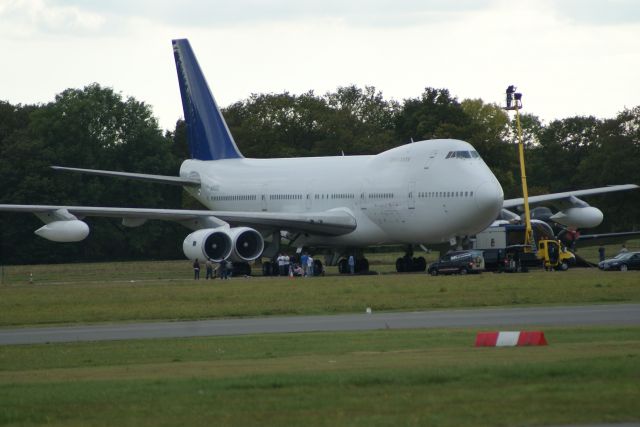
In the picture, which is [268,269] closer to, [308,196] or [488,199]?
[308,196]

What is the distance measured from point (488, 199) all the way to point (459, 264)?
2.70m

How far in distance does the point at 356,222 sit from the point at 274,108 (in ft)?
170

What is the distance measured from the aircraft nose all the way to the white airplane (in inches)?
1.5

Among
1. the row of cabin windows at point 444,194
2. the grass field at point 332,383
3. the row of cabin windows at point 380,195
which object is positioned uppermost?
the row of cabin windows at point 380,195

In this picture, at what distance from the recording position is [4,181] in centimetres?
8731

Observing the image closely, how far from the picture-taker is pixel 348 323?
29.5 metres

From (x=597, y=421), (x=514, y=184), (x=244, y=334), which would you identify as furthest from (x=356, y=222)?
(x=514, y=184)

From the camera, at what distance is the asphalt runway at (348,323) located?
91.0 ft

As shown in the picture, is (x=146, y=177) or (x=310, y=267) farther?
(x=146, y=177)

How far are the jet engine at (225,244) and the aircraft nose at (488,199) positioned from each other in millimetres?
9797

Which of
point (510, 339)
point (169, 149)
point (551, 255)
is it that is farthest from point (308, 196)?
point (169, 149)

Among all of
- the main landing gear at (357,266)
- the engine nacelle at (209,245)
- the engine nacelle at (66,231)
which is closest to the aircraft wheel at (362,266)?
the main landing gear at (357,266)

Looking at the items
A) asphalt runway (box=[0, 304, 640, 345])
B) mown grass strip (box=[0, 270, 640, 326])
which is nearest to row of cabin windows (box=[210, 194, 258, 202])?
mown grass strip (box=[0, 270, 640, 326])

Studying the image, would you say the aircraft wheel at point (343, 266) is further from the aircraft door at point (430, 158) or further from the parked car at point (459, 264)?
the parked car at point (459, 264)
